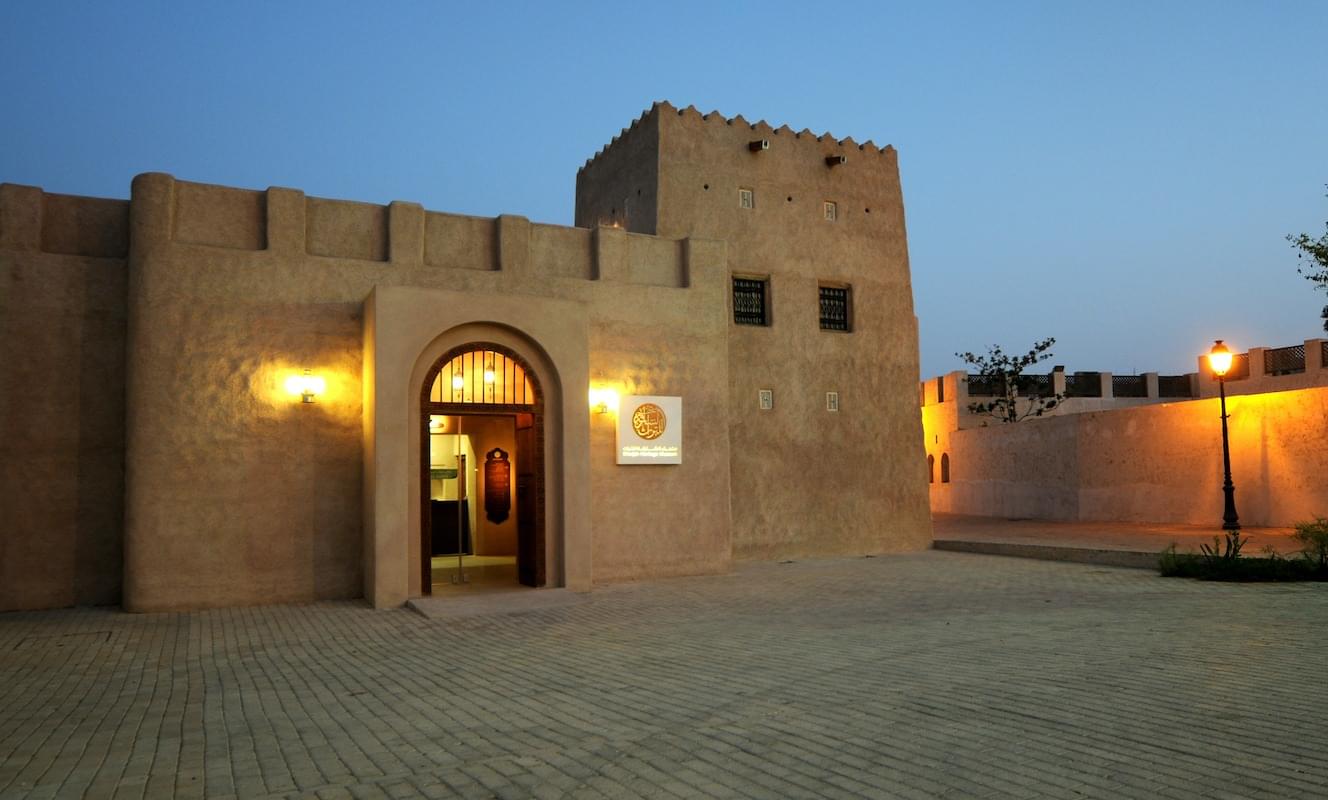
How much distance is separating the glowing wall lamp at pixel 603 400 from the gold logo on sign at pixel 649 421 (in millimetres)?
356

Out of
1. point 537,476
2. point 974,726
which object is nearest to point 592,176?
point 537,476

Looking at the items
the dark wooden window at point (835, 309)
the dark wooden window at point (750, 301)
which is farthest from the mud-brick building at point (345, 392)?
the dark wooden window at point (835, 309)

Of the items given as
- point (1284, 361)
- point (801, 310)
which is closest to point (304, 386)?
point (801, 310)

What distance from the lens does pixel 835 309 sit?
1844 centimetres

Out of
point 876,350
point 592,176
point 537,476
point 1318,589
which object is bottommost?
point 1318,589

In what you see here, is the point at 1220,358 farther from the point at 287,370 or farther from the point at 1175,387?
the point at 1175,387

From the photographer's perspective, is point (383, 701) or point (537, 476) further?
point (537, 476)

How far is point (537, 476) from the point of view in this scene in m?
13.1

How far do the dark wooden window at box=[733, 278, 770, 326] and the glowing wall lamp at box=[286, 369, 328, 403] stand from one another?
26.1 ft

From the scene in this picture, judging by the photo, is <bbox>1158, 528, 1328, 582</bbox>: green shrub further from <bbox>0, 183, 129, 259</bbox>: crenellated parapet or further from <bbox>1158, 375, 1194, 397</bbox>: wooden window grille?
<bbox>1158, 375, 1194, 397</bbox>: wooden window grille

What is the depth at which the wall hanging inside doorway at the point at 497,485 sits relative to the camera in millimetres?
17688

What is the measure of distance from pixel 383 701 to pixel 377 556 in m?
5.31

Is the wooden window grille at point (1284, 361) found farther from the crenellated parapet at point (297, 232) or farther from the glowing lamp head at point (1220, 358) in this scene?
the crenellated parapet at point (297, 232)

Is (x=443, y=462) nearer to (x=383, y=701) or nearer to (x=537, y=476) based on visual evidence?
(x=537, y=476)
